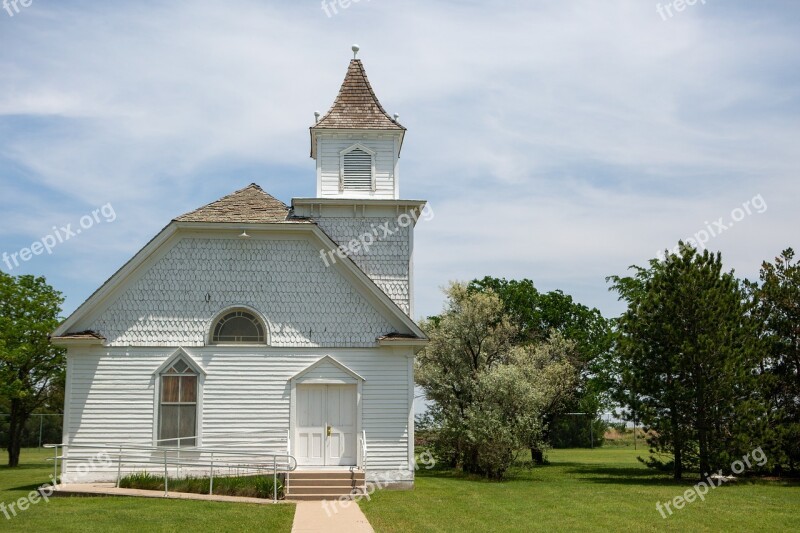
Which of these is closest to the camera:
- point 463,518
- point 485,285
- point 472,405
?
point 463,518

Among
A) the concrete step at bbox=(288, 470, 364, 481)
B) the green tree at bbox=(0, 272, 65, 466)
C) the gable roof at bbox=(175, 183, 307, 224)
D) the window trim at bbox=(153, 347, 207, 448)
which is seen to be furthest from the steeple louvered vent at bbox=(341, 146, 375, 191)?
the green tree at bbox=(0, 272, 65, 466)

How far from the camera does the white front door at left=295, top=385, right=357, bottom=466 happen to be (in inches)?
839

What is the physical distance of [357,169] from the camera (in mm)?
24562

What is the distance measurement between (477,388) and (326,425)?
22.8 ft

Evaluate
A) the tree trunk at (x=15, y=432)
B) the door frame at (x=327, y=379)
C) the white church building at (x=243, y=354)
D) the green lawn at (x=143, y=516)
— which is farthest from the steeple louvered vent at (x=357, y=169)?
the tree trunk at (x=15, y=432)

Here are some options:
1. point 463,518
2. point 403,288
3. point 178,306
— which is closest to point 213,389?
point 178,306

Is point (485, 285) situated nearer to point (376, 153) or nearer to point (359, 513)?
point (376, 153)

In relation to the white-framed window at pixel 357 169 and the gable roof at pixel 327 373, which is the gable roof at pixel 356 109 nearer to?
the white-framed window at pixel 357 169

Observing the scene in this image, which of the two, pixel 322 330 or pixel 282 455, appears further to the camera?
pixel 322 330

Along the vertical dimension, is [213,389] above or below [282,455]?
above

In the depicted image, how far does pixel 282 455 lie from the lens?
66.2 feet

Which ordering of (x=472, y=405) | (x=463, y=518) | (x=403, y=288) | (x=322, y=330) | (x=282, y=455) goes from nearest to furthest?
1. (x=463, y=518)
2. (x=282, y=455)
3. (x=322, y=330)
4. (x=403, y=288)
5. (x=472, y=405)

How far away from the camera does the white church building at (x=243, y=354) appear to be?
21.0m

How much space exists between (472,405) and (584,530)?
11.9 m
